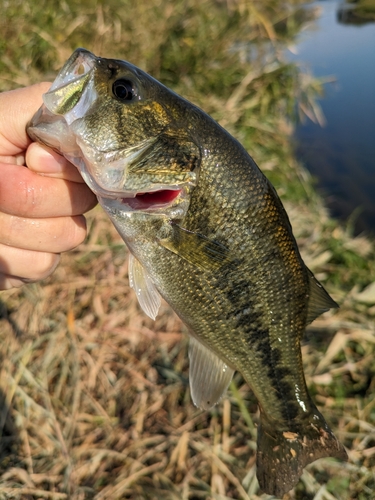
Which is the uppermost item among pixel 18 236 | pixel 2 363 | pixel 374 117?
pixel 18 236

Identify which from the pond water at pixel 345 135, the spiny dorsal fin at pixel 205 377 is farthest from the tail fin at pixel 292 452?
the pond water at pixel 345 135

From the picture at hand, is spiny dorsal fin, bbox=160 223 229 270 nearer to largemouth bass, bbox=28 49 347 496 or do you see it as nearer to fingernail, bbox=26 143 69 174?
largemouth bass, bbox=28 49 347 496

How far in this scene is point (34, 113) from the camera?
1752 millimetres

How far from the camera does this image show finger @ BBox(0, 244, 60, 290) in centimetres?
200

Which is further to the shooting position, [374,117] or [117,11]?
[374,117]

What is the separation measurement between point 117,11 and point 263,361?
5.08 metres

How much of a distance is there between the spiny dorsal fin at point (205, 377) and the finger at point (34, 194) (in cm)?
82

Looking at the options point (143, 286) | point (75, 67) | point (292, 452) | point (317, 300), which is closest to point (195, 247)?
point (143, 286)

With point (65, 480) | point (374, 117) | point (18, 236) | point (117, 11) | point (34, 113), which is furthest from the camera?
point (374, 117)

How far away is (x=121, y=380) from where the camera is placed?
321 centimetres

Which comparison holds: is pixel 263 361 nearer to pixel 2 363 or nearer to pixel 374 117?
pixel 2 363

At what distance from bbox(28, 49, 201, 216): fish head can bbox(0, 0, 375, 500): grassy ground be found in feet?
6.08

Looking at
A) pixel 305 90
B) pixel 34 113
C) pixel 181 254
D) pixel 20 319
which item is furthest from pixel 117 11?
pixel 181 254

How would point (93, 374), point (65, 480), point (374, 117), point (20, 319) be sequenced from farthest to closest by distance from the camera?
1. point (374, 117)
2. point (20, 319)
3. point (93, 374)
4. point (65, 480)
